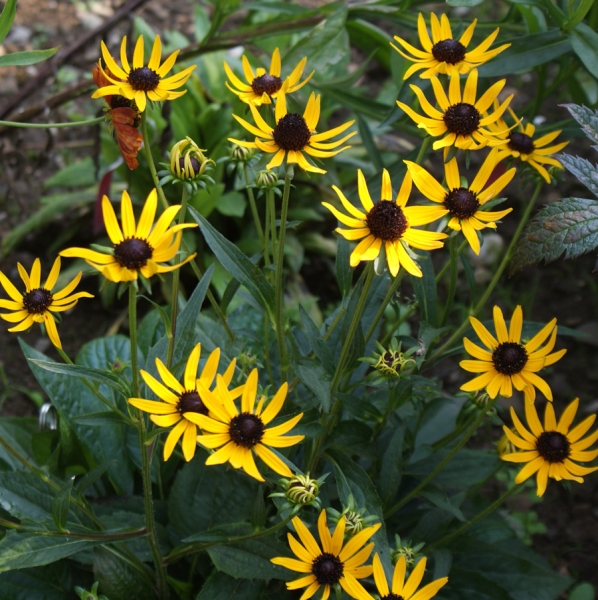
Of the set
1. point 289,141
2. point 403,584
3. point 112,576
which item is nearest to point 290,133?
point 289,141

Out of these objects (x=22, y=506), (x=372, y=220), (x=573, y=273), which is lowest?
(x=573, y=273)

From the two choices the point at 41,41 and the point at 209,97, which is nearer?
the point at 209,97

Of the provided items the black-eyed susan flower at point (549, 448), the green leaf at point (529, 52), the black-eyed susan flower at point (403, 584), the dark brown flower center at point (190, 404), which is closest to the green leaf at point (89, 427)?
the dark brown flower center at point (190, 404)

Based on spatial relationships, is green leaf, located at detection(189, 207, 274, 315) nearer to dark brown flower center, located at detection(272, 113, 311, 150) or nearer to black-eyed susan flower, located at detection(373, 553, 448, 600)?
dark brown flower center, located at detection(272, 113, 311, 150)

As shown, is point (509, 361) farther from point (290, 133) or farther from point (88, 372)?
point (88, 372)

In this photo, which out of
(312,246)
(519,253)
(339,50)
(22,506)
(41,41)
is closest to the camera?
(519,253)

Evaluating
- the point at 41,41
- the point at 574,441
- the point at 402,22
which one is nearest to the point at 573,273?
the point at 402,22

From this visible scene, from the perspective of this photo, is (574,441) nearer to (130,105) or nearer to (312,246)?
(130,105)

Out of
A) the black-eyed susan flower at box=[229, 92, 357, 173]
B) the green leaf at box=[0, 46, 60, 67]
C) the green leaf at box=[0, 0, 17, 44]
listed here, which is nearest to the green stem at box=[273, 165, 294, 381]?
the black-eyed susan flower at box=[229, 92, 357, 173]

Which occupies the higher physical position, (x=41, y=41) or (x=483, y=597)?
(x=41, y=41)
